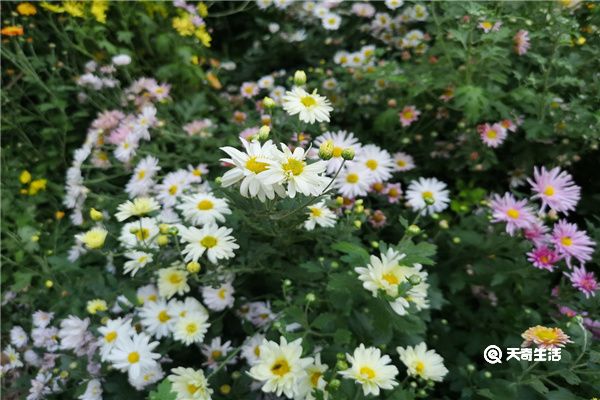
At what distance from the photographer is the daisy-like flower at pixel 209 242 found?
1.43 metres

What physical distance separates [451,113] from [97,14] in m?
1.79

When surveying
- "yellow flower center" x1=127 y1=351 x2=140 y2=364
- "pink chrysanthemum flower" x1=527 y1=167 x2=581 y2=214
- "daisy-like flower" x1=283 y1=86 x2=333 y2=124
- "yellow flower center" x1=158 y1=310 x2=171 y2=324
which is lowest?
"yellow flower center" x1=127 y1=351 x2=140 y2=364

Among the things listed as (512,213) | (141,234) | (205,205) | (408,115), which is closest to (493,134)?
(408,115)

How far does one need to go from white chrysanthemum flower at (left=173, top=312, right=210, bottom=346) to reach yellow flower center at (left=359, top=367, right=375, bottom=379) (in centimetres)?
51

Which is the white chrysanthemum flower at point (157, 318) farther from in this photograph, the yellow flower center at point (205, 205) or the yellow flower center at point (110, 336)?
the yellow flower center at point (205, 205)

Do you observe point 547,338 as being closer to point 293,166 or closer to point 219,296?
point 293,166

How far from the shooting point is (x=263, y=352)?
4.17 ft

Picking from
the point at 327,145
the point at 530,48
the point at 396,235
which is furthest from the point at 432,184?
the point at 327,145

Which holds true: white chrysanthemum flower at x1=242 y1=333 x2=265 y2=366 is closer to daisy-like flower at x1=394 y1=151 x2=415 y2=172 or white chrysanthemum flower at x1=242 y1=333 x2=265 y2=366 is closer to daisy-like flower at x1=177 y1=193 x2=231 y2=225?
daisy-like flower at x1=177 y1=193 x2=231 y2=225

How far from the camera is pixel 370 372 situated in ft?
4.15

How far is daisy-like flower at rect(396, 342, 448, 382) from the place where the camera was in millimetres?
1370

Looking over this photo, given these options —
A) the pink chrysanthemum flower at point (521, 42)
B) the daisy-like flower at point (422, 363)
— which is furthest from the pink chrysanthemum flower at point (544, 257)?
the pink chrysanthemum flower at point (521, 42)

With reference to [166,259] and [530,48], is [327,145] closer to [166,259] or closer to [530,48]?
[166,259]

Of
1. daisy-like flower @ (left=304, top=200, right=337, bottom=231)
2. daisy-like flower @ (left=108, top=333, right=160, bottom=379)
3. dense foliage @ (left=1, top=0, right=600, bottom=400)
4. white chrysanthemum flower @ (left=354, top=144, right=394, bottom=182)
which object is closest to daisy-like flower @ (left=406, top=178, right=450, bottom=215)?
dense foliage @ (left=1, top=0, right=600, bottom=400)
